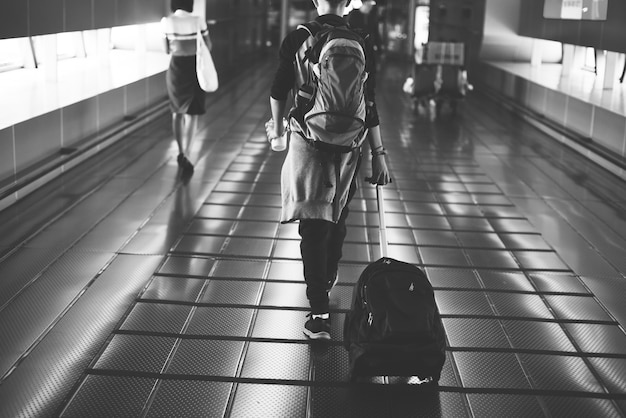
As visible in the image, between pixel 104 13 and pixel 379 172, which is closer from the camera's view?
pixel 379 172

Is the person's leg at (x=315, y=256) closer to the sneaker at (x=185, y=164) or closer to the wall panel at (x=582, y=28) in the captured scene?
the sneaker at (x=185, y=164)

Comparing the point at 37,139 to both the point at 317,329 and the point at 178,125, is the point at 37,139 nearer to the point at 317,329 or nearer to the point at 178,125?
the point at 178,125

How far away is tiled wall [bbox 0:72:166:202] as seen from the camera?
640 cm

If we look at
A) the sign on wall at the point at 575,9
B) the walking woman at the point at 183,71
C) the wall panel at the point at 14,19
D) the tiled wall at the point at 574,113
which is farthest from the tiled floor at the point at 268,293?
the sign on wall at the point at 575,9

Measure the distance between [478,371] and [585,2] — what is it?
8.85 meters

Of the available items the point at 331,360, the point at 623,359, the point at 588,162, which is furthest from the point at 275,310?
the point at 588,162

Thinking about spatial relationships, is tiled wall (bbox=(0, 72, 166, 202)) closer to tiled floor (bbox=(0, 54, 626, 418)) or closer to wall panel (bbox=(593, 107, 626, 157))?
tiled floor (bbox=(0, 54, 626, 418))

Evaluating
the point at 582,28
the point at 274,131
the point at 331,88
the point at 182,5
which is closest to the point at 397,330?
the point at 331,88

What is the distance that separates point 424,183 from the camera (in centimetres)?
773

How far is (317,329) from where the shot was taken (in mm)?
3830

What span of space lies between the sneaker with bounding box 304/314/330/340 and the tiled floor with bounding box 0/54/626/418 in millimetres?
55

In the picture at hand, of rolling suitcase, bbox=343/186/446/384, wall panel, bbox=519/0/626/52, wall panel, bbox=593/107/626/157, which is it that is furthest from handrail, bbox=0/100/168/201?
wall panel, bbox=519/0/626/52

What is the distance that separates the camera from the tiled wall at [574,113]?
8.62 m

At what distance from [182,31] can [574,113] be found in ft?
17.9
